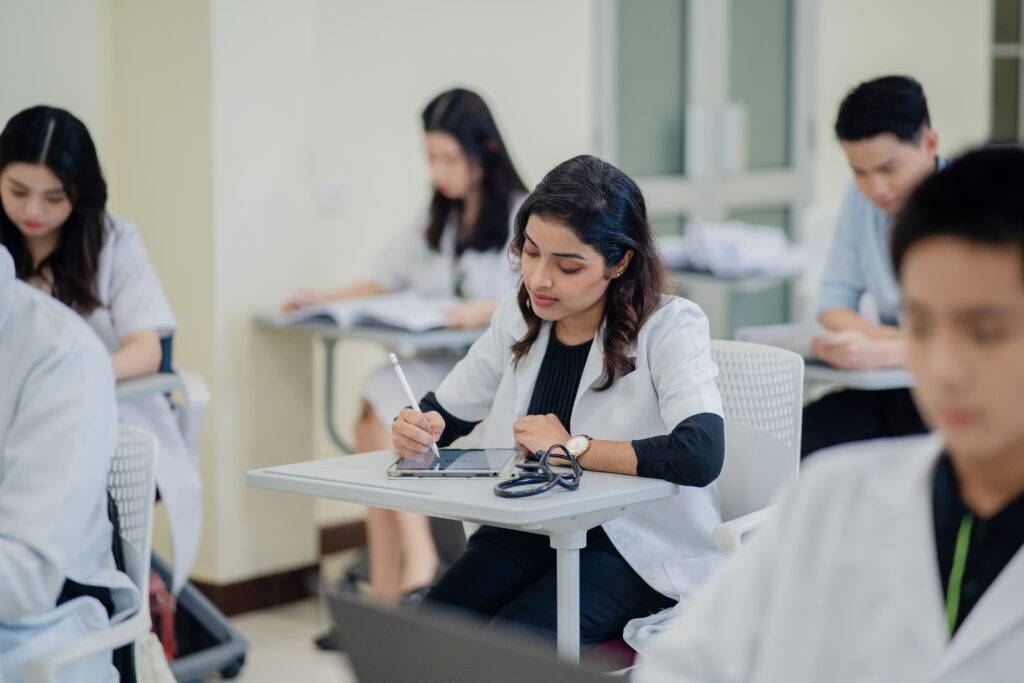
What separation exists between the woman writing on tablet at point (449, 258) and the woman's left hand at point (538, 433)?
1.23 m

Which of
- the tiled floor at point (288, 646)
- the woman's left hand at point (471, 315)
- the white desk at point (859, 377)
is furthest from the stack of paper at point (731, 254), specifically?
the tiled floor at point (288, 646)

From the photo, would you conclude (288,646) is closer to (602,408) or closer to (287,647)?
(287,647)

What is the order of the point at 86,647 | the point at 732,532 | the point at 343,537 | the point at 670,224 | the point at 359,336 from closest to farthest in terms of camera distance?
1. the point at 86,647
2. the point at 732,532
3. the point at 359,336
4. the point at 343,537
5. the point at 670,224

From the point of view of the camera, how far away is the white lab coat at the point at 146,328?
2.69 m

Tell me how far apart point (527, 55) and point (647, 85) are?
0.89 meters

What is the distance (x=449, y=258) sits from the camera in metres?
3.43

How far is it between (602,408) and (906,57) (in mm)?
5107

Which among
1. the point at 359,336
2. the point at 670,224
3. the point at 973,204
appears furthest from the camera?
the point at 670,224

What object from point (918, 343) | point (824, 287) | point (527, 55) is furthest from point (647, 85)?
point (918, 343)

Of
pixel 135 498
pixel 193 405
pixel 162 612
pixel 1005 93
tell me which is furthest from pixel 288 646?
pixel 1005 93

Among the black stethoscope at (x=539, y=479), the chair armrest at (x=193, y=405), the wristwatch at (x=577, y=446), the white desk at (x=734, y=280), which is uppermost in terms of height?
the white desk at (x=734, y=280)

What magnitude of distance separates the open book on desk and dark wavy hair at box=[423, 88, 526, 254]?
0.22 metres

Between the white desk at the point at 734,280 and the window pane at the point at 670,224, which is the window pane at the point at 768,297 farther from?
the white desk at the point at 734,280

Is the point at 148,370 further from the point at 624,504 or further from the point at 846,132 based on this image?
the point at 846,132
